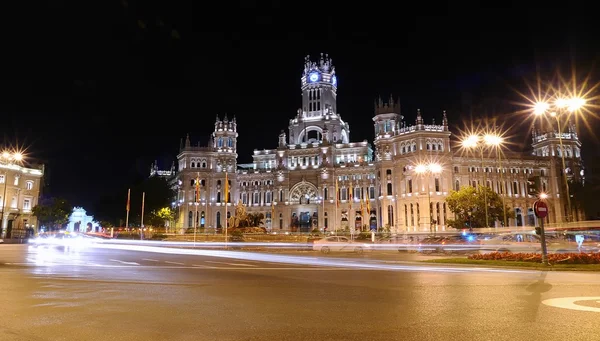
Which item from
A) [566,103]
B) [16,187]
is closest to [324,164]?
[16,187]

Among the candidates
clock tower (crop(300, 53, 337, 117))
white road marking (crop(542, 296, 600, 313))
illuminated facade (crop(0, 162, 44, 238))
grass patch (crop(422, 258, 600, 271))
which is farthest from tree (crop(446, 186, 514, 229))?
illuminated facade (crop(0, 162, 44, 238))

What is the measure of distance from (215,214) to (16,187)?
43.6 m

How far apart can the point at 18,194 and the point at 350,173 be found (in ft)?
240

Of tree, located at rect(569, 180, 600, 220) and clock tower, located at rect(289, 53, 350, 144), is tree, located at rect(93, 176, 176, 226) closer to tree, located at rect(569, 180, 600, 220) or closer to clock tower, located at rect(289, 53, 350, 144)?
clock tower, located at rect(289, 53, 350, 144)

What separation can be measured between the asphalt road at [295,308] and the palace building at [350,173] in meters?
70.7

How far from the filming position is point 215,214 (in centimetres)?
10675

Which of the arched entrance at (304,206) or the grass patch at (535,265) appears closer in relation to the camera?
the grass patch at (535,265)

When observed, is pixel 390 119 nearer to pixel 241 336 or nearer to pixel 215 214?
pixel 215 214

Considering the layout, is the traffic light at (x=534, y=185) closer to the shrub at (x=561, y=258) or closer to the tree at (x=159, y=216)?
the shrub at (x=561, y=258)

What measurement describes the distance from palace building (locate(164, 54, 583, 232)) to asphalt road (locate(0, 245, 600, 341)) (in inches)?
2785

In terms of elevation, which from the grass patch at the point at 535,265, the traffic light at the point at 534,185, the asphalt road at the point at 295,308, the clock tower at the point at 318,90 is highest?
the clock tower at the point at 318,90

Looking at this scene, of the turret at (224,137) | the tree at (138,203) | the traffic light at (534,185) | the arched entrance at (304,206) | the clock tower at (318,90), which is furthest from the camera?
the clock tower at (318,90)

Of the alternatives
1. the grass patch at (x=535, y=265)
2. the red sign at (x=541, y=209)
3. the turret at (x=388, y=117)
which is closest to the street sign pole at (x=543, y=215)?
the red sign at (x=541, y=209)

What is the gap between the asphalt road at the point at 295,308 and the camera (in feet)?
25.0
